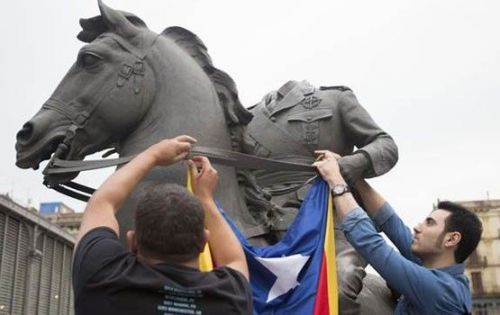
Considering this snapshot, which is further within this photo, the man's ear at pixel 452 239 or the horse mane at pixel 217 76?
the horse mane at pixel 217 76

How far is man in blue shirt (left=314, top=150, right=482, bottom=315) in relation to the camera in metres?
2.86

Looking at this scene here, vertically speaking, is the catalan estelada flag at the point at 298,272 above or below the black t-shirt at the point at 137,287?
below

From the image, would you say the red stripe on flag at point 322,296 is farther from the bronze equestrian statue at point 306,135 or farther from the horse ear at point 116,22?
the horse ear at point 116,22

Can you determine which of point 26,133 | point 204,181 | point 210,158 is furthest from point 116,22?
point 204,181

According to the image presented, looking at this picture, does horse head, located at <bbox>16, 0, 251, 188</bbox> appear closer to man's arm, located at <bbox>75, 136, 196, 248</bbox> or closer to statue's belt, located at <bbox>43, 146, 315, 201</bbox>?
statue's belt, located at <bbox>43, 146, 315, 201</bbox>

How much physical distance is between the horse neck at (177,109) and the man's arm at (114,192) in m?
1.08

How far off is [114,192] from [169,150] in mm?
355

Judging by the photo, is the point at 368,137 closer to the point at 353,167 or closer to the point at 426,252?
the point at 353,167

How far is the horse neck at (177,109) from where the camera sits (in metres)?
3.54

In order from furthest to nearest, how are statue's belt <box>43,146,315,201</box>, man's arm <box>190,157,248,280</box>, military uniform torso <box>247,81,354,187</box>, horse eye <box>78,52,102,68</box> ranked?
military uniform torso <box>247,81,354,187</box> → horse eye <box>78,52,102,68</box> → statue's belt <box>43,146,315,201</box> → man's arm <box>190,157,248,280</box>

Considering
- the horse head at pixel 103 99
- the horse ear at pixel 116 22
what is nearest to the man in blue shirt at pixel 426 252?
the horse head at pixel 103 99

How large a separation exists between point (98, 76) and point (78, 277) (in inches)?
69.9

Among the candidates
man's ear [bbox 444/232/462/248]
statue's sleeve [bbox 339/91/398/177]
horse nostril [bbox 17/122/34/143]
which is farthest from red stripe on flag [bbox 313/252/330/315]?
horse nostril [bbox 17/122/34/143]

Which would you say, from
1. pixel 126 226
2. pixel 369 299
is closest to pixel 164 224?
pixel 126 226
